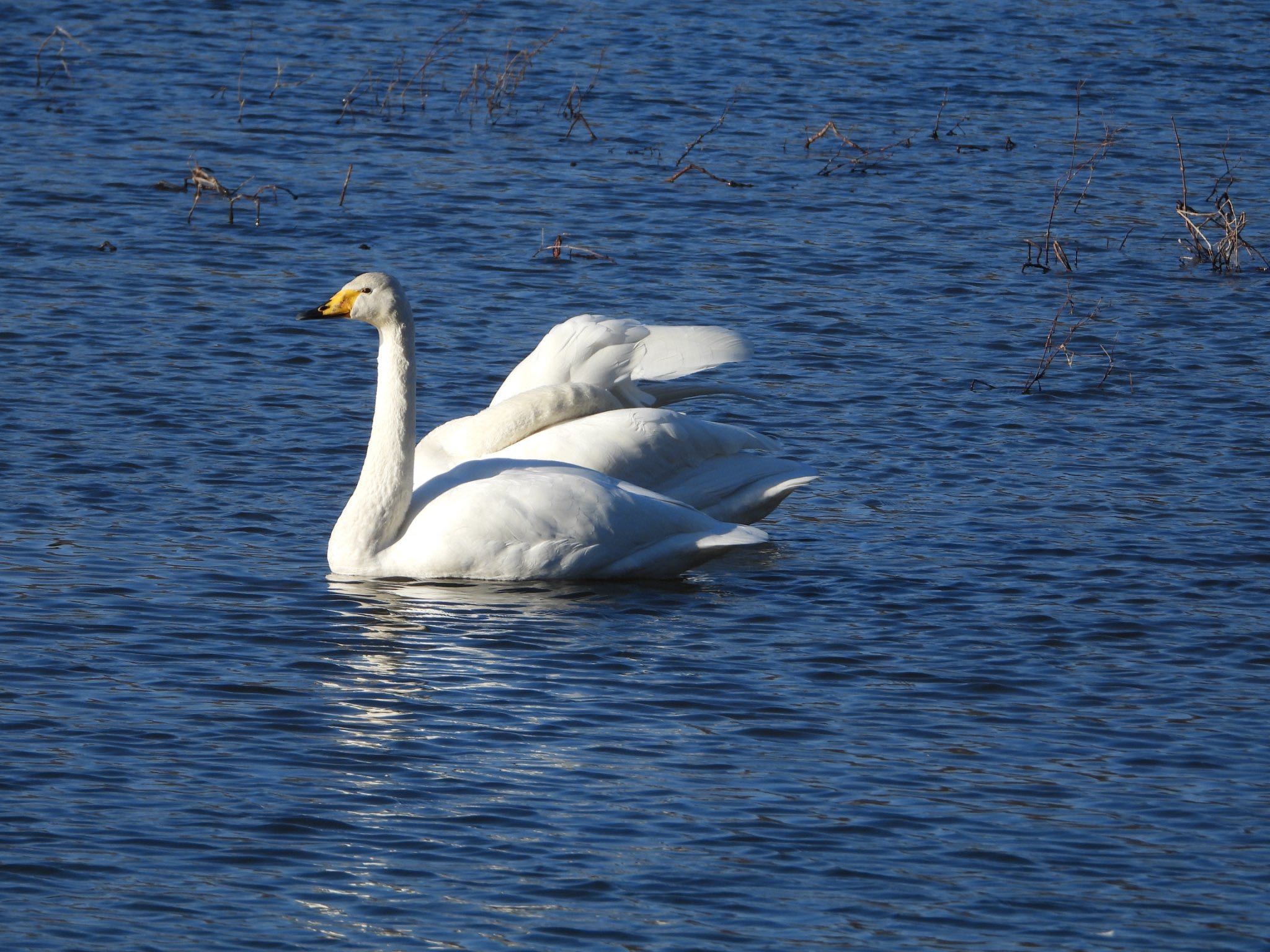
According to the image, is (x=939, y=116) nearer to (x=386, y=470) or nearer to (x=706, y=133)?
(x=706, y=133)

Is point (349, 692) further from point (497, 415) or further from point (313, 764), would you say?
point (497, 415)

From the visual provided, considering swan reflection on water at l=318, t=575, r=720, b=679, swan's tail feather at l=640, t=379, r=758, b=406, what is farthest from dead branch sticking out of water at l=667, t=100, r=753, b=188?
swan reflection on water at l=318, t=575, r=720, b=679

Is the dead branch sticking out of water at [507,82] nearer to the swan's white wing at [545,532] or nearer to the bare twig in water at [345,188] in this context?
the bare twig in water at [345,188]

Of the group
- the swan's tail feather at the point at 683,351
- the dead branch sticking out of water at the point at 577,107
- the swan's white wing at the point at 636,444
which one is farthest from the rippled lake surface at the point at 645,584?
the swan's tail feather at the point at 683,351

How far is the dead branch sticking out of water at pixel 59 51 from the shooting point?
2114 cm

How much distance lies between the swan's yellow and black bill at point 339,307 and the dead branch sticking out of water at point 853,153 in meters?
9.03

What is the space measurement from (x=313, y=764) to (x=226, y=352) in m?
6.30

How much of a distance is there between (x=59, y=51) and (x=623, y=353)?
1316cm

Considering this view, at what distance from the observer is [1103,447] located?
12344 mm

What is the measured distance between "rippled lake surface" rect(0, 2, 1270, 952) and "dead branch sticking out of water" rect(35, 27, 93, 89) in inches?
7.5

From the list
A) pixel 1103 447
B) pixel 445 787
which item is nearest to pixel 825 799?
pixel 445 787

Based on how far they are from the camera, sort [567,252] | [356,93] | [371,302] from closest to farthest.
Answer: [371,302] → [567,252] → [356,93]

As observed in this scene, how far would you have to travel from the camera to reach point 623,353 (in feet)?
36.6

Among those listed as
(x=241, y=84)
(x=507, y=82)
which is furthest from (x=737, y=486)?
(x=241, y=84)
